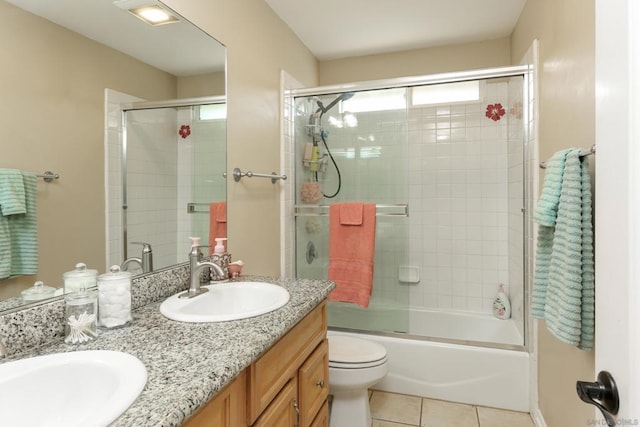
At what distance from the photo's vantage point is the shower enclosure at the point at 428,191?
2.36m

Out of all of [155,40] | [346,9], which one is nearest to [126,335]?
[155,40]

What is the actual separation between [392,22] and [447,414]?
8.24 ft

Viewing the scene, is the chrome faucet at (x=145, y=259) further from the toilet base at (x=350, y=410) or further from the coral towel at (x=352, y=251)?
the coral towel at (x=352, y=251)

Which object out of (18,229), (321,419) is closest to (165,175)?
(18,229)

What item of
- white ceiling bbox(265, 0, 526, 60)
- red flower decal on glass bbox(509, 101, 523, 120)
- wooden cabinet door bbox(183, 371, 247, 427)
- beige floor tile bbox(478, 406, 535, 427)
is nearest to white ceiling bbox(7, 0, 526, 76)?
white ceiling bbox(265, 0, 526, 60)

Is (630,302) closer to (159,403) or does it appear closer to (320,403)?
(159,403)

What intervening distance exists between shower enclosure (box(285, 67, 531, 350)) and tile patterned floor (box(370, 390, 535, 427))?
0.37 meters

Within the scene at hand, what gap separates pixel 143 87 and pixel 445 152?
2.35 meters

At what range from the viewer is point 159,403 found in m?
0.64

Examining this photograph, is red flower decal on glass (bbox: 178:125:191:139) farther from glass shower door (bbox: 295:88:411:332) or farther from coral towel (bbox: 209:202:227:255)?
glass shower door (bbox: 295:88:411:332)

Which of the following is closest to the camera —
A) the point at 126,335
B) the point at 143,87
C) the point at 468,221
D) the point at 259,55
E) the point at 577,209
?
the point at 126,335

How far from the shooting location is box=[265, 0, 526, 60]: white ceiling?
223cm

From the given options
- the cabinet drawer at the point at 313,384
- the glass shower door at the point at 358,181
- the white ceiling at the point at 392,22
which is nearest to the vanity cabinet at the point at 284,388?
the cabinet drawer at the point at 313,384

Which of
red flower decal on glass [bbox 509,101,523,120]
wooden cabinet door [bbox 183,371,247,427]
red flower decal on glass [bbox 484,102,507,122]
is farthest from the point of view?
red flower decal on glass [bbox 484,102,507,122]
